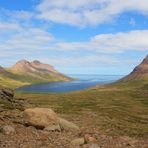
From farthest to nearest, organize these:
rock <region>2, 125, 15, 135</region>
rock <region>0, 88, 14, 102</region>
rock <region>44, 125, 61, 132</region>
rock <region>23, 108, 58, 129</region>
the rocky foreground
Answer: rock <region>0, 88, 14, 102</region> → rock <region>23, 108, 58, 129</region> → rock <region>44, 125, 61, 132</region> → rock <region>2, 125, 15, 135</region> → the rocky foreground

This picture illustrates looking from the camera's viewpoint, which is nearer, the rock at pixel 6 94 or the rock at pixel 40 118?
the rock at pixel 40 118

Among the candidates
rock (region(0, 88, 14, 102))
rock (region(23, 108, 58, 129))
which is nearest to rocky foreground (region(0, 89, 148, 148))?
rock (region(23, 108, 58, 129))

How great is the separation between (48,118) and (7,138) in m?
9.13

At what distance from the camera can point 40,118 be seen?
4166 centimetres

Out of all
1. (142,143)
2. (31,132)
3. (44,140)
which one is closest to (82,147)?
(44,140)

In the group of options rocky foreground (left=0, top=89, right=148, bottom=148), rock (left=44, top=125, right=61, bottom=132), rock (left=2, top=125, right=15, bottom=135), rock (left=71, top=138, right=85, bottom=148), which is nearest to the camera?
rocky foreground (left=0, top=89, right=148, bottom=148)

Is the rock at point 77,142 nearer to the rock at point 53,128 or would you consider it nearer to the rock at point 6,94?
the rock at point 53,128

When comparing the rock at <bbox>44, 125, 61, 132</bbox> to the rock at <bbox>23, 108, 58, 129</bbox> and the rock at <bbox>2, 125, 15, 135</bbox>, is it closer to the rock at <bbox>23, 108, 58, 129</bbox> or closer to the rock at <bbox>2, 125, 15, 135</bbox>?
the rock at <bbox>23, 108, 58, 129</bbox>

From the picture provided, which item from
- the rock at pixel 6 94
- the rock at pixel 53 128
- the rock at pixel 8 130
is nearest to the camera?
the rock at pixel 8 130

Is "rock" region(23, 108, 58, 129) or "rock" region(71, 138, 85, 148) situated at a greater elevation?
"rock" region(23, 108, 58, 129)

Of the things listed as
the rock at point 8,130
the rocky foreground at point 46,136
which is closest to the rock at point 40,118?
the rocky foreground at point 46,136

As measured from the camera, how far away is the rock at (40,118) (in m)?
41.2

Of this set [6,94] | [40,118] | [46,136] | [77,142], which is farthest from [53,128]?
[6,94]

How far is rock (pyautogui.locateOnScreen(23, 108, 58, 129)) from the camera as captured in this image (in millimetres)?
41156
